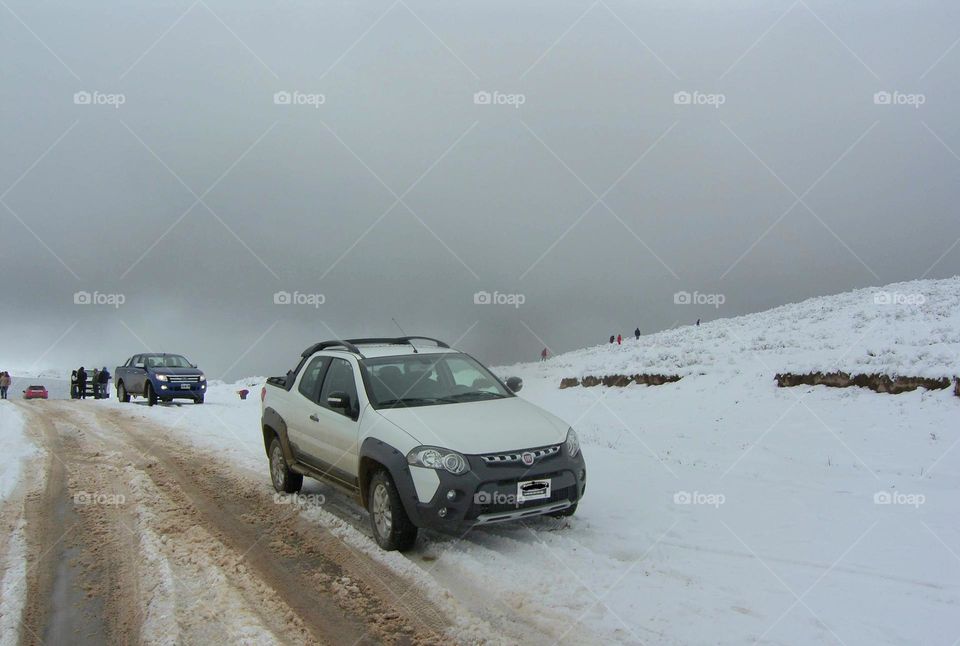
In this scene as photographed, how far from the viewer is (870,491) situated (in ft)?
26.1

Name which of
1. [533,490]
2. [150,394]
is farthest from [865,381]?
[150,394]

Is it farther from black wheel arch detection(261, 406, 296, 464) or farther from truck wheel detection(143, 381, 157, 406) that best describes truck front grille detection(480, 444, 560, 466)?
truck wheel detection(143, 381, 157, 406)

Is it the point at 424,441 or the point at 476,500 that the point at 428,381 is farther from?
the point at 476,500

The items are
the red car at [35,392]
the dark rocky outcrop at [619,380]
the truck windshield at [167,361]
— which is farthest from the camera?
the red car at [35,392]

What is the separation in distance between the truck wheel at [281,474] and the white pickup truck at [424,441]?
0.15 ft

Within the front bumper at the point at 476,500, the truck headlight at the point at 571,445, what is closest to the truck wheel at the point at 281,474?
the front bumper at the point at 476,500

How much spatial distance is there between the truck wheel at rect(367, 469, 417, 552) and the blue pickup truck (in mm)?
17291

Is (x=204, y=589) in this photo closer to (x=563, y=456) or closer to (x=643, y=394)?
(x=563, y=456)

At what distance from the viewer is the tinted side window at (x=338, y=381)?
677cm

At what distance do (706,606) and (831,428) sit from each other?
9114 millimetres

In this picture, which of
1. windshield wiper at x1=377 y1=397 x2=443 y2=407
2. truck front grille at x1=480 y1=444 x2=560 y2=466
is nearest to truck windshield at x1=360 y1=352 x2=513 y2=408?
windshield wiper at x1=377 y1=397 x2=443 y2=407

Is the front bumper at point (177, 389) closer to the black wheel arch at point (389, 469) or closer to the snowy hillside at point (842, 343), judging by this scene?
the snowy hillside at point (842, 343)

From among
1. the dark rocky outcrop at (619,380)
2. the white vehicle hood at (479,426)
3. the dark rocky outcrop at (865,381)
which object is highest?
the white vehicle hood at (479,426)

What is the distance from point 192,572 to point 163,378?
57.1 feet
